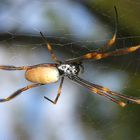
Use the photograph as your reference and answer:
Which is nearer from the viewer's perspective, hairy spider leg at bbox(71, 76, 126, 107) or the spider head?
the spider head

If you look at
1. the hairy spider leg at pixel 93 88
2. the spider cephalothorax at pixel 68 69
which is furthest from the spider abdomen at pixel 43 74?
the hairy spider leg at pixel 93 88

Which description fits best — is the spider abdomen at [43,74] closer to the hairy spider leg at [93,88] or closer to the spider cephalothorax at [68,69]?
the spider cephalothorax at [68,69]

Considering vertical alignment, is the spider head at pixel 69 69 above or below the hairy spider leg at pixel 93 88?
above

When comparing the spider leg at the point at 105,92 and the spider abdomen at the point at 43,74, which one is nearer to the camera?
the spider abdomen at the point at 43,74

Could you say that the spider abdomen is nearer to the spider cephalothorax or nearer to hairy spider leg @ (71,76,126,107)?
the spider cephalothorax

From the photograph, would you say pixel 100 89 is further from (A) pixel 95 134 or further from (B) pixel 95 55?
(A) pixel 95 134

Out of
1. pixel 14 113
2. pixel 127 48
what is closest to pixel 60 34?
pixel 127 48

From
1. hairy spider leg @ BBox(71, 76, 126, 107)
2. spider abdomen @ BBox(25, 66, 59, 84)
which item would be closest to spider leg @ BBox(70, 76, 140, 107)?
hairy spider leg @ BBox(71, 76, 126, 107)
